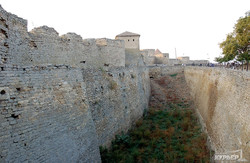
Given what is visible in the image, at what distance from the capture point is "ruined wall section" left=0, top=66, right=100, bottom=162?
464 centimetres

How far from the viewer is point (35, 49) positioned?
1031 cm

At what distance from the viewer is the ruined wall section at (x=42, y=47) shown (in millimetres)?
8203

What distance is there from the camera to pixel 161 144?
11094mm

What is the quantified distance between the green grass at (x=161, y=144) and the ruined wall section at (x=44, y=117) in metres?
2.50

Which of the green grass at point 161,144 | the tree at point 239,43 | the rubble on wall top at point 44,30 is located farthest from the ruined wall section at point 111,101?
the tree at point 239,43

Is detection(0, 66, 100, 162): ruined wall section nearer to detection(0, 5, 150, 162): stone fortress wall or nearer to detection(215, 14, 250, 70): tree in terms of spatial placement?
detection(0, 5, 150, 162): stone fortress wall

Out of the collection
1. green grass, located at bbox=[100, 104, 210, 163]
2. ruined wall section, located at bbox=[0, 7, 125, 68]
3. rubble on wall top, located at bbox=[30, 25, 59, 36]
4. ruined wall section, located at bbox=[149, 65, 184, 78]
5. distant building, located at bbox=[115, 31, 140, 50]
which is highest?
distant building, located at bbox=[115, 31, 140, 50]

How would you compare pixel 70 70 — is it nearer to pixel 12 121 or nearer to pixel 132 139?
pixel 12 121

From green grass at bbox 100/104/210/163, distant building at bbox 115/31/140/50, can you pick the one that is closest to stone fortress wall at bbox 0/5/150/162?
green grass at bbox 100/104/210/163

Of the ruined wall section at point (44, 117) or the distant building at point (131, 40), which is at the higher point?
the distant building at point (131, 40)

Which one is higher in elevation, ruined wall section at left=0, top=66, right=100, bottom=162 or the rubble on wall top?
the rubble on wall top

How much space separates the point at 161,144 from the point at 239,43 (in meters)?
9.98

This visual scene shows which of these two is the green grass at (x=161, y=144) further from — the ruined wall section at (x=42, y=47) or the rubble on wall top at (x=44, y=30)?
the rubble on wall top at (x=44, y=30)

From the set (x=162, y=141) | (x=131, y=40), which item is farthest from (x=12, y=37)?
(x=131, y=40)
